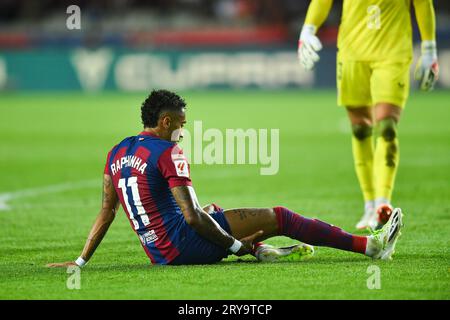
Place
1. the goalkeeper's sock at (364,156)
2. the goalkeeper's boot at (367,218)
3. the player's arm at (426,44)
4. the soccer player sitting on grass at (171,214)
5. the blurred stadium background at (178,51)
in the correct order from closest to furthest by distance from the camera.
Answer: the soccer player sitting on grass at (171,214) → the goalkeeper's boot at (367,218) → the player's arm at (426,44) → the goalkeeper's sock at (364,156) → the blurred stadium background at (178,51)

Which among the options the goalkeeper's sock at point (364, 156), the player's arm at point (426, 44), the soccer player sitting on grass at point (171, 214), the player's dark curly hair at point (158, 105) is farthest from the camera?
the goalkeeper's sock at point (364, 156)

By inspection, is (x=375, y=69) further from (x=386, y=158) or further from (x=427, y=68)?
(x=386, y=158)

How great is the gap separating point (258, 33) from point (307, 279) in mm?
25075

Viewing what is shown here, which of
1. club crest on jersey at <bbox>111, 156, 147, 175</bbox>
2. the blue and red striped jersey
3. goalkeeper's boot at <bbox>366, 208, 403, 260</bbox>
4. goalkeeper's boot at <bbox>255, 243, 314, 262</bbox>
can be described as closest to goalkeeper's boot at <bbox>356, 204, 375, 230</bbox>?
goalkeeper's boot at <bbox>366, 208, 403, 260</bbox>

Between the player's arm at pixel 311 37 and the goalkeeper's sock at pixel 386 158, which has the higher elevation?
the player's arm at pixel 311 37

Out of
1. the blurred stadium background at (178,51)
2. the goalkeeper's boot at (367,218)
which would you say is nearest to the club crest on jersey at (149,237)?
the goalkeeper's boot at (367,218)

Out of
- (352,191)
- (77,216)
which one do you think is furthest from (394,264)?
(352,191)

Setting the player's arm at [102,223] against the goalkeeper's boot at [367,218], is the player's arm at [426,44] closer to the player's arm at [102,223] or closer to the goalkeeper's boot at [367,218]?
the goalkeeper's boot at [367,218]

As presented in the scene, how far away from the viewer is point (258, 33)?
30516 millimetres

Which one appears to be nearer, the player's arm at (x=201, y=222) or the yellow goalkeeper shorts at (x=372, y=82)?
the player's arm at (x=201, y=222)

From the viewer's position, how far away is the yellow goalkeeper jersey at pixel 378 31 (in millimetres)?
8555

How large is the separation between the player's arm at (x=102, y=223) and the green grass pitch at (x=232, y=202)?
12 centimetres

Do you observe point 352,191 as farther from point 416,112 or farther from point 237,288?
point 416,112

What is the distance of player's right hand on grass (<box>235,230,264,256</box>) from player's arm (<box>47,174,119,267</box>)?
0.87 meters
